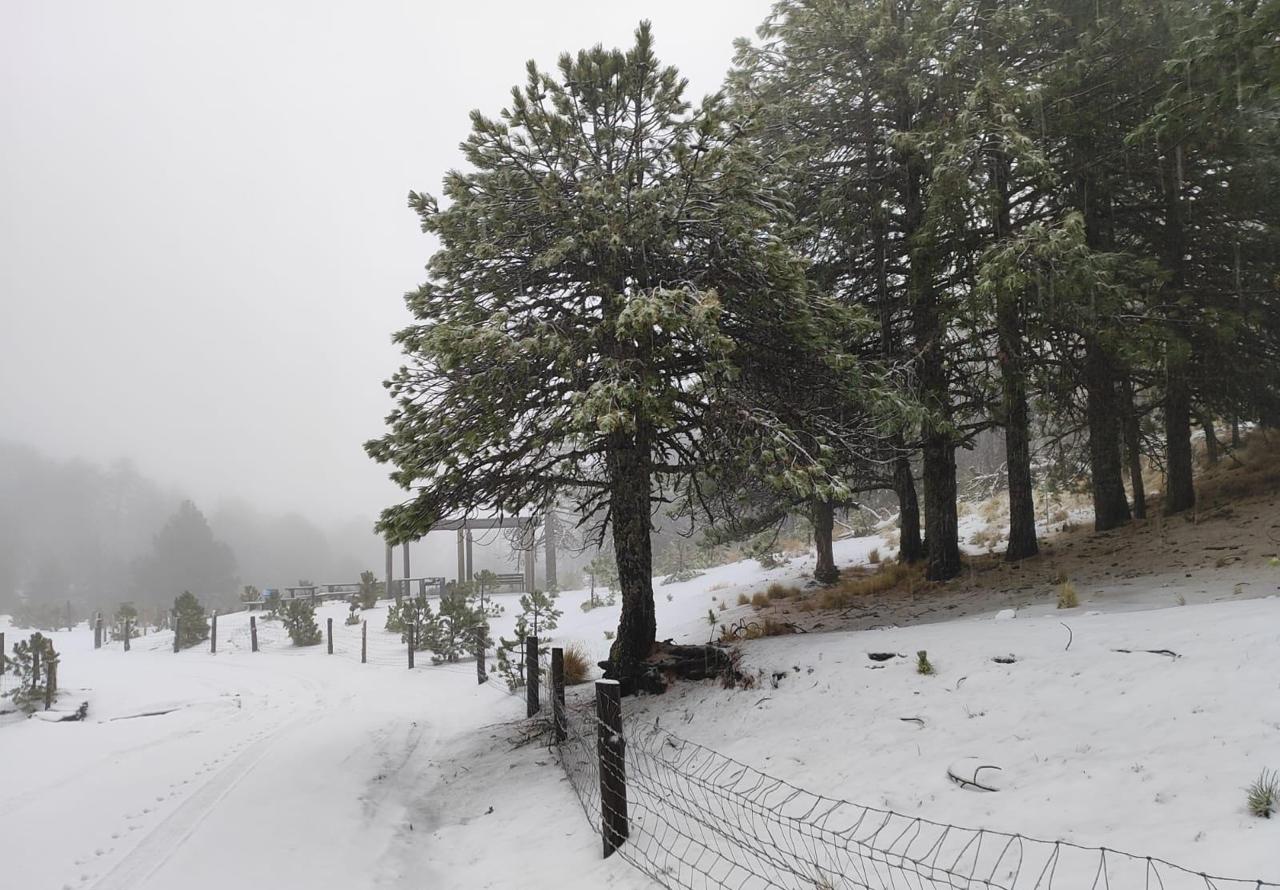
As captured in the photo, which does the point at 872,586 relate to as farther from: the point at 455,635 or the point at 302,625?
the point at 302,625

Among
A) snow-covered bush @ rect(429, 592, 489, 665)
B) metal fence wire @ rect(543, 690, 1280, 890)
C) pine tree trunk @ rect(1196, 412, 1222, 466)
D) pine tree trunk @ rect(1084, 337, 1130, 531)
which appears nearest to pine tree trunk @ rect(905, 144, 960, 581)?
pine tree trunk @ rect(1084, 337, 1130, 531)

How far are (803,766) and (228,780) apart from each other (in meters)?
6.51

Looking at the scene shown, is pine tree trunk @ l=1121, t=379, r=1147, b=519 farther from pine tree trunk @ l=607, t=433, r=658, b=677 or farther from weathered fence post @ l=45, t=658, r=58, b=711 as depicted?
weathered fence post @ l=45, t=658, r=58, b=711

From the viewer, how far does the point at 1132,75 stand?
921 cm

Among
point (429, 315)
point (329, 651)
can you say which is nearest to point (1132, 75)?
point (429, 315)

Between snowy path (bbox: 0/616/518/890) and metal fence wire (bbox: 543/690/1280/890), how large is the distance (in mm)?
2342

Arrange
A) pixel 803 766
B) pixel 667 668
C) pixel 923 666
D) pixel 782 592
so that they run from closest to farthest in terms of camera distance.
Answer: pixel 803 766
pixel 923 666
pixel 667 668
pixel 782 592

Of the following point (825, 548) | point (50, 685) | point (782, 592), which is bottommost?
point (50, 685)

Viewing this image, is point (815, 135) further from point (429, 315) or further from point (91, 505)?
point (91, 505)

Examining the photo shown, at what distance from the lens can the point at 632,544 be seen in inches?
329

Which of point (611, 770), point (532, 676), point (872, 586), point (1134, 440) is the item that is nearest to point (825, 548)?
point (872, 586)

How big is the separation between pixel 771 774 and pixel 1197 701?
301cm

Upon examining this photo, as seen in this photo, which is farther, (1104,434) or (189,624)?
(189,624)

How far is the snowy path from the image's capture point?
16.2ft
